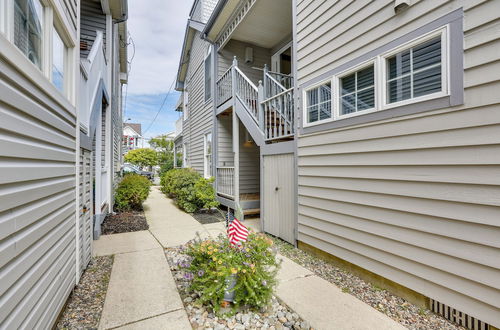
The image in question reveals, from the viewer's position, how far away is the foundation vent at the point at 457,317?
2141 millimetres

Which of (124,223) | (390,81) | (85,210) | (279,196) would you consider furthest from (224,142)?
(390,81)

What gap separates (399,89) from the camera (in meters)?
2.82

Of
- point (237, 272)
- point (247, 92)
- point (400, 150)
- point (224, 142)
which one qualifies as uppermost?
point (247, 92)

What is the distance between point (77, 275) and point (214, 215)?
14.4ft

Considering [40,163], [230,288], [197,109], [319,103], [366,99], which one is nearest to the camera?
A: [40,163]

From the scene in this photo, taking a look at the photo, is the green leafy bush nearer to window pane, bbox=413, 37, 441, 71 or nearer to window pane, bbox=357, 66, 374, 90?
window pane, bbox=357, 66, 374, 90

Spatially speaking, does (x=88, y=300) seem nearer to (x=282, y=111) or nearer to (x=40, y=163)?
(x=40, y=163)

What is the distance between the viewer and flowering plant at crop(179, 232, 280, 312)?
2334 mm

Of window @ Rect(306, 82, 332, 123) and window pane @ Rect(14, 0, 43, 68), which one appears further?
window @ Rect(306, 82, 332, 123)

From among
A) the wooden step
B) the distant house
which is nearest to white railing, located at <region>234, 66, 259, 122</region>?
the wooden step

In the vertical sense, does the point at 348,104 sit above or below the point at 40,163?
above

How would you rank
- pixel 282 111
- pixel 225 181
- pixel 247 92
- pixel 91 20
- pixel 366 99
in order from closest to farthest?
pixel 366 99
pixel 282 111
pixel 91 20
pixel 247 92
pixel 225 181

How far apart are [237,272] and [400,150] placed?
2294 millimetres

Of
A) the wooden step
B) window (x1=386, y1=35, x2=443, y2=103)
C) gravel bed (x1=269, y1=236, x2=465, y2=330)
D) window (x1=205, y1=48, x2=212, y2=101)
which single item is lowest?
gravel bed (x1=269, y1=236, x2=465, y2=330)
